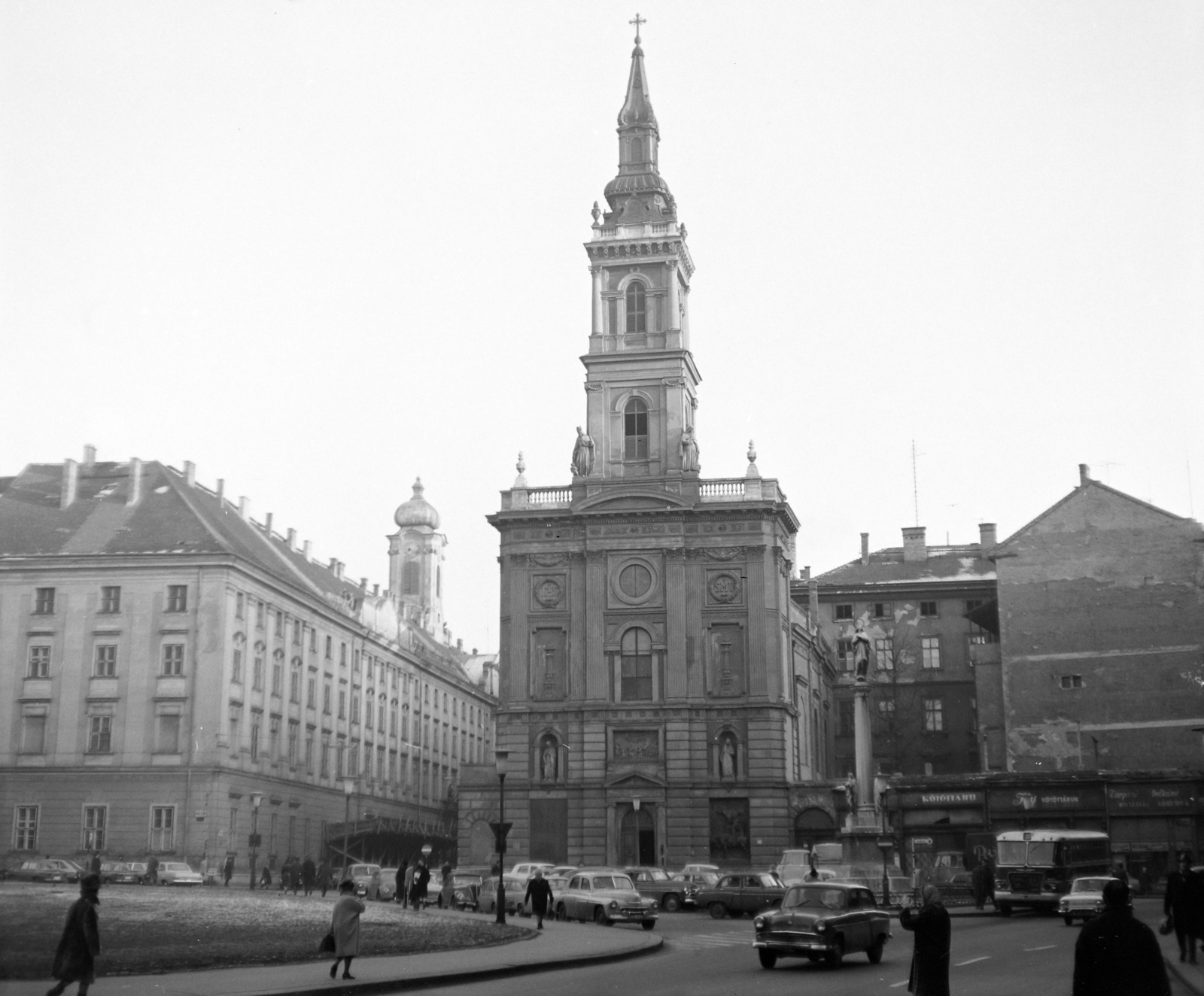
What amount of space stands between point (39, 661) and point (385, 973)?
49282 millimetres

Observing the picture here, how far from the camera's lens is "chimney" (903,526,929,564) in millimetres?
99688

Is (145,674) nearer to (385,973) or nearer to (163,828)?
(163,828)

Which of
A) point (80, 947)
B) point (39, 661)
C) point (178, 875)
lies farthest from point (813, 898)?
point (39, 661)

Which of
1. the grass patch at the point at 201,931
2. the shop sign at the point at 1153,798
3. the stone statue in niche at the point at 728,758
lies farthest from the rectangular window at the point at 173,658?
the shop sign at the point at 1153,798

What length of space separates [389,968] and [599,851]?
44411mm

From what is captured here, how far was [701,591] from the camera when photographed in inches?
2734

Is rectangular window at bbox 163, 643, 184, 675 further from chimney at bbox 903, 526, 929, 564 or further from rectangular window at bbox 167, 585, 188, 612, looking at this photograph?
chimney at bbox 903, 526, 929, 564

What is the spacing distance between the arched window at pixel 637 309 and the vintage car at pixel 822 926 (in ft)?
163

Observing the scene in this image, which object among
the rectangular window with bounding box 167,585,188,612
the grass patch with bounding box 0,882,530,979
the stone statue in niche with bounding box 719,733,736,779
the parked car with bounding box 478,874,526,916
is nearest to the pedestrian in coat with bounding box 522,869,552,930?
the grass patch with bounding box 0,882,530,979

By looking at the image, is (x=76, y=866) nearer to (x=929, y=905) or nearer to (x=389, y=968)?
(x=389, y=968)

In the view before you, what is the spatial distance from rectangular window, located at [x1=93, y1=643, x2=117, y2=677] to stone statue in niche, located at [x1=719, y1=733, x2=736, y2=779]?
88.6 ft

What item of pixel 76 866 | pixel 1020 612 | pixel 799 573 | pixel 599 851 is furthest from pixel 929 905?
pixel 799 573

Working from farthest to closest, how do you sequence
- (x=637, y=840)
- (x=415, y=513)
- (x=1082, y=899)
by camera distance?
(x=415, y=513) < (x=637, y=840) < (x=1082, y=899)

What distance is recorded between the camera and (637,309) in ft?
246
